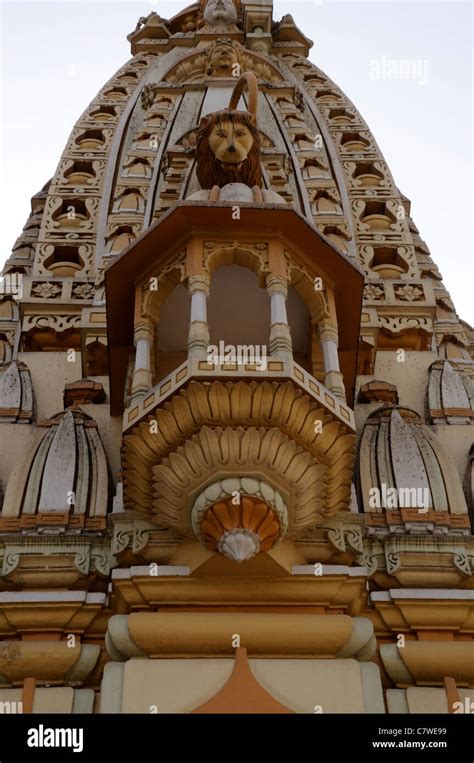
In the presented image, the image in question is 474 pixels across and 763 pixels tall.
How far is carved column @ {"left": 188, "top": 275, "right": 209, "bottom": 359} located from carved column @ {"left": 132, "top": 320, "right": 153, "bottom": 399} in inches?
23.7

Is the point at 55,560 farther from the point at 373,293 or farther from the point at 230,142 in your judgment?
the point at 373,293

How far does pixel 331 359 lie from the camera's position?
33.6ft

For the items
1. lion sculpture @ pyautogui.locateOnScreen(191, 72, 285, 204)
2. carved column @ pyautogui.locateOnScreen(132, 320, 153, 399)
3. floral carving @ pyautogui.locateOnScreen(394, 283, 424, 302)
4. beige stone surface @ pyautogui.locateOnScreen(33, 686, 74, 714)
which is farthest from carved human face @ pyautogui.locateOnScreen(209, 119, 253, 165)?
beige stone surface @ pyautogui.locateOnScreen(33, 686, 74, 714)

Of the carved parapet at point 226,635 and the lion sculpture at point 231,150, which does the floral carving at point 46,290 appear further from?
the carved parapet at point 226,635

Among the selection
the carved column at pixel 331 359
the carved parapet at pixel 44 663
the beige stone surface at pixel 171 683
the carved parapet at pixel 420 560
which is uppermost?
the carved column at pixel 331 359

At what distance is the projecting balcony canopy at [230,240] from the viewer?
10.5 m

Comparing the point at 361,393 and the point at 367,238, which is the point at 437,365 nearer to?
the point at 361,393

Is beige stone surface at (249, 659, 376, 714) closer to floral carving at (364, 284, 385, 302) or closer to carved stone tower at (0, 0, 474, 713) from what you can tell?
carved stone tower at (0, 0, 474, 713)

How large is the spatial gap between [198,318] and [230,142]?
260 cm

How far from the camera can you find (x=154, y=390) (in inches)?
374

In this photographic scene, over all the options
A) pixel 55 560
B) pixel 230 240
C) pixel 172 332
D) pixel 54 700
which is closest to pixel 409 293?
pixel 172 332

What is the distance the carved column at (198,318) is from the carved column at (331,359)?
106 centimetres

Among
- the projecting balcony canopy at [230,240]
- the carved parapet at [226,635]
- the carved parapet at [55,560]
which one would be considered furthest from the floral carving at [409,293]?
the carved parapet at [226,635]

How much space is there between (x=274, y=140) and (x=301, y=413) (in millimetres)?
8144
